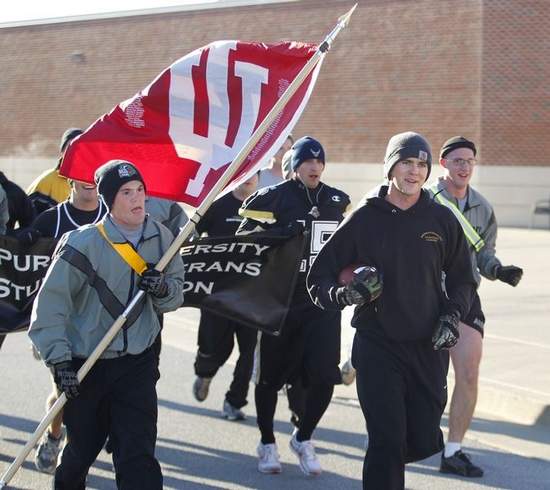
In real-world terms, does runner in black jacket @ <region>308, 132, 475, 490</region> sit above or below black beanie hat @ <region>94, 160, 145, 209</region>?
below

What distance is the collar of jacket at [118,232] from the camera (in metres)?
5.14

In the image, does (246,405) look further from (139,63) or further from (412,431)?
(139,63)

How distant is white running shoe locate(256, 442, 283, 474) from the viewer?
682 cm

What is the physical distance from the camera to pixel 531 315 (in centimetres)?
1238

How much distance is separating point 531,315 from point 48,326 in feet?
27.6

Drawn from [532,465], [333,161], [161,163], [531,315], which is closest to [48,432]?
[161,163]

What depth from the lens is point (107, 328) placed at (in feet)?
16.8

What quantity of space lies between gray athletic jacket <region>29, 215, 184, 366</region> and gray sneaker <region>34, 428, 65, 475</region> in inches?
71.9

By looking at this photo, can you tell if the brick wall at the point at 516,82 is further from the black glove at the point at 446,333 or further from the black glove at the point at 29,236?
the black glove at the point at 446,333

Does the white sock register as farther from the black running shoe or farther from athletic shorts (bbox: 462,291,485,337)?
athletic shorts (bbox: 462,291,485,337)

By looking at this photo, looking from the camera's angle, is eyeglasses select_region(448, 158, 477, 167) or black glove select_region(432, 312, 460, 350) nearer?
black glove select_region(432, 312, 460, 350)

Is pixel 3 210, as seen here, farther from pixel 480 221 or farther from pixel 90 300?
pixel 480 221

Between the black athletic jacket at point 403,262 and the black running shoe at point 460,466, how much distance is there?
6.12 ft

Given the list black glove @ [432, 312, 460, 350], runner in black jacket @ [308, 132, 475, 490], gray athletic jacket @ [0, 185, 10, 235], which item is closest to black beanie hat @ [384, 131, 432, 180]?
Result: runner in black jacket @ [308, 132, 475, 490]
